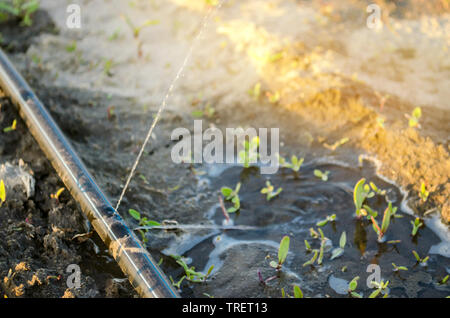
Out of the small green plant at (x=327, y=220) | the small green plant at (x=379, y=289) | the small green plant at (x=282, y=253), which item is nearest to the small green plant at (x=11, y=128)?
the small green plant at (x=282, y=253)

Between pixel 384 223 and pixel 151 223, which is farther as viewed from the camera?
pixel 151 223

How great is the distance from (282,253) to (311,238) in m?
0.36

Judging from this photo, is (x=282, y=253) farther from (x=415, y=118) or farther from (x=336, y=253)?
(x=415, y=118)

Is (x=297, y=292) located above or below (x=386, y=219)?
below

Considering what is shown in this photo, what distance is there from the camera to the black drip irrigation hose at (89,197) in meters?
2.49

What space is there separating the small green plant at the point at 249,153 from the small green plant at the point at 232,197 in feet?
0.79

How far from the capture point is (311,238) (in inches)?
120

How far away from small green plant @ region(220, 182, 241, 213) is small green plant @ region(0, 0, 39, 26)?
273 cm

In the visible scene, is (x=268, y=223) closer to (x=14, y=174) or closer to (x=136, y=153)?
(x=136, y=153)

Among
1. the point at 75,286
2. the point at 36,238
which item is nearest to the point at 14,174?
the point at 36,238

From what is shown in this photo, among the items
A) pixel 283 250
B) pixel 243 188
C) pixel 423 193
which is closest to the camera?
pixel 283 250

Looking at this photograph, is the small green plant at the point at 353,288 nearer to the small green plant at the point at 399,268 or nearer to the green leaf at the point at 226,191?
the small green plant at the point at 399,268

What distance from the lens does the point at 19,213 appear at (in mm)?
2965

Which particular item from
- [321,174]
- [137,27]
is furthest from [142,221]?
[137,27]
